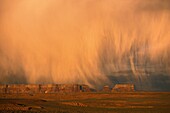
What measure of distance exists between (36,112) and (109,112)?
17.6 m

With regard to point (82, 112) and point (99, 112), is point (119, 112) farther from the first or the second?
point (82, 112)

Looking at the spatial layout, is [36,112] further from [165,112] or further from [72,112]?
[165,112]

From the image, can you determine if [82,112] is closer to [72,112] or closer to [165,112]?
[72,112]

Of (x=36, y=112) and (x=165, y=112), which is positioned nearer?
(x=36, y=112)

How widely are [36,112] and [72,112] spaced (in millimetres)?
8565

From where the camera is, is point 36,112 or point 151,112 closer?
point 36,112

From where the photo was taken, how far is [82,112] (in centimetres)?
6272

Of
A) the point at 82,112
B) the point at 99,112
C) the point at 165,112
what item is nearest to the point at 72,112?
the point at 82,112

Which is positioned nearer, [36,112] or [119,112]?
[36,112]

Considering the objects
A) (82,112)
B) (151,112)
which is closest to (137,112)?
(151,112)

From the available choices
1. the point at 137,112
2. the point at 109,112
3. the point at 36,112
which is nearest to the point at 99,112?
the point at 109,112

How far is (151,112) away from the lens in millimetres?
63938

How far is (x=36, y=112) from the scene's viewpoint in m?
58.3

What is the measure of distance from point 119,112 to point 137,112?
14.2 ft
